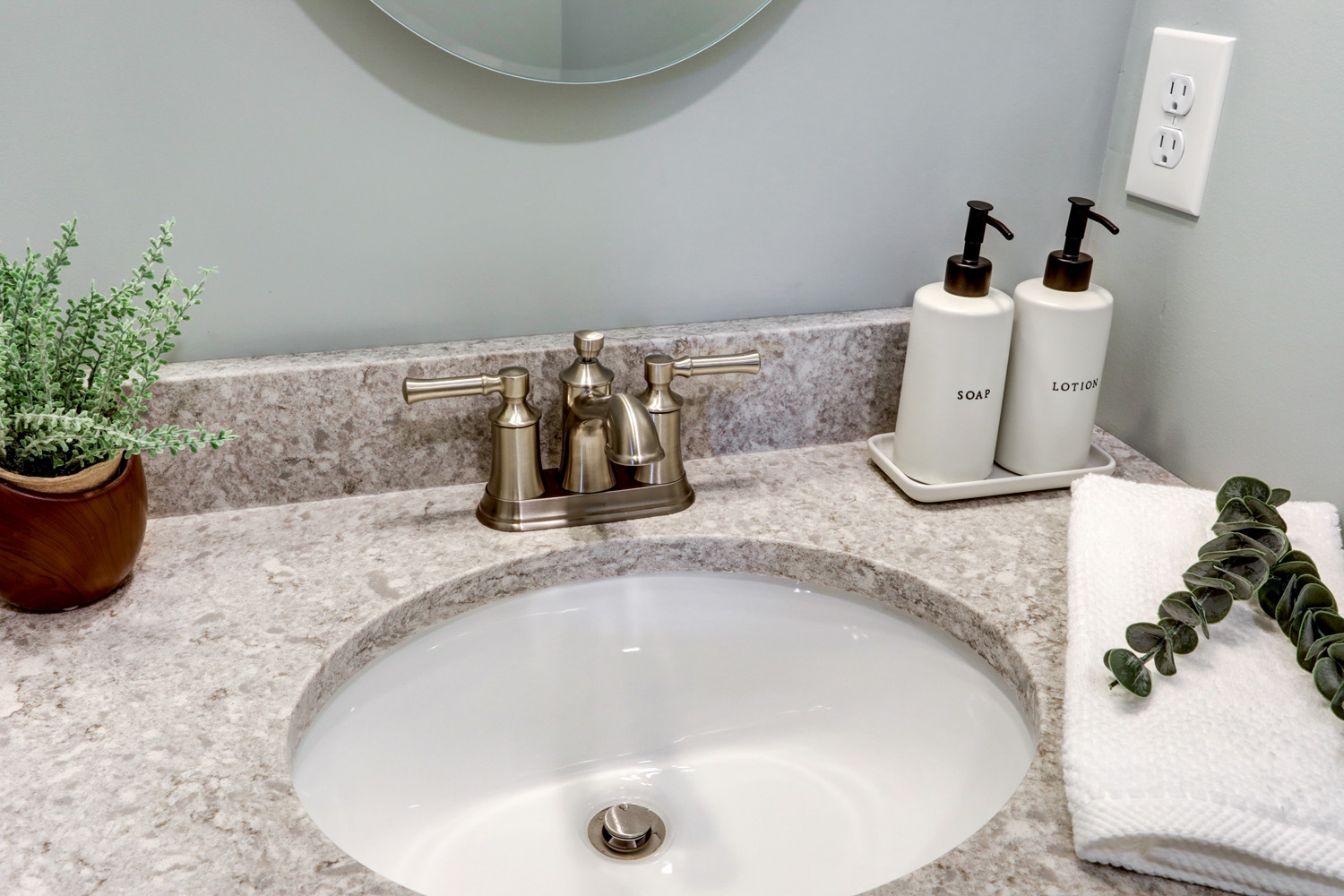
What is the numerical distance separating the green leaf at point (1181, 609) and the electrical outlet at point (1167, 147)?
0.43 meters

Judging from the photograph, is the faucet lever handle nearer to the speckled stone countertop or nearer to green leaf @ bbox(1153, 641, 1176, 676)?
the speckled stone countertop

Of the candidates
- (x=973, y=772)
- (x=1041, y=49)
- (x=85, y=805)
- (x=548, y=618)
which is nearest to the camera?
(x=85, y=805)

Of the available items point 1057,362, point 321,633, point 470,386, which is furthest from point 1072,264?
point 321,633

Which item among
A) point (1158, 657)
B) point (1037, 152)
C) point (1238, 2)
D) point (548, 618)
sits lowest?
point (548, 618)

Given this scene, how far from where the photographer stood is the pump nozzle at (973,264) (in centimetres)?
83

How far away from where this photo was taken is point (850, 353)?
0.96 metres

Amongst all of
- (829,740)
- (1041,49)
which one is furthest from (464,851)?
(1041,49)

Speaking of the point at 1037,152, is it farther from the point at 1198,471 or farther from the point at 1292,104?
the point at 1198,471

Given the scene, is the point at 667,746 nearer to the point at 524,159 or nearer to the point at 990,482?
the point at 990,482

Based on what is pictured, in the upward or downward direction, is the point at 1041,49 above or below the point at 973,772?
above

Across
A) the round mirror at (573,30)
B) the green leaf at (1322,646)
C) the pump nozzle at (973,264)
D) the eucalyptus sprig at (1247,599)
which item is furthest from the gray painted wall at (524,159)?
the green leaf at (1322,646)

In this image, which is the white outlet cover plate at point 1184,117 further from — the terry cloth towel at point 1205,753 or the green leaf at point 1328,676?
the green leaf at point 1328,676

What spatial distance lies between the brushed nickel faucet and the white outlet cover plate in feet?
1.32

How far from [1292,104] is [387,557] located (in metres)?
0.78
